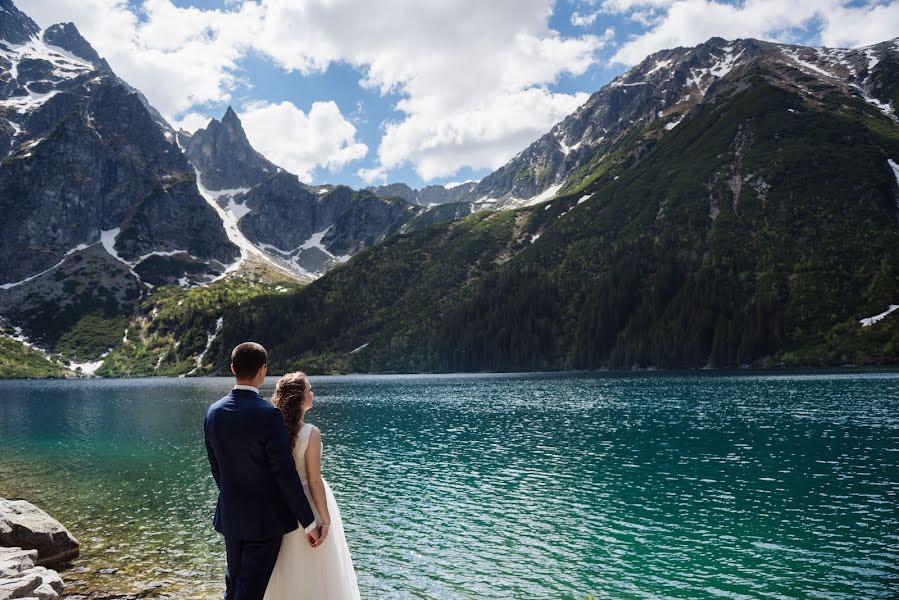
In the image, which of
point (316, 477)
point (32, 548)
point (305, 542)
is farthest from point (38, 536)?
point (316, 477)

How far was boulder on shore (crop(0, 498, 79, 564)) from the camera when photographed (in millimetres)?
26828

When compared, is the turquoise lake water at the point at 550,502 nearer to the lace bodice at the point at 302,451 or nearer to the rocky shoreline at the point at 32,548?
the rocky shoreline at the point at 32,548

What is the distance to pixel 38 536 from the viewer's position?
88.6 feet

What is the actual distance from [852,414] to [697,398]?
28.3 meters

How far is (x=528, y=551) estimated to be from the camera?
91.3 feet

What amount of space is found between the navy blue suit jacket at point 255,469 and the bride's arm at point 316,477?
0.27 metres

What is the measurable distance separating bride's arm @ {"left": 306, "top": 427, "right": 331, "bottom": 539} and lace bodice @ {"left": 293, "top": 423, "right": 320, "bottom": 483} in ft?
0.22

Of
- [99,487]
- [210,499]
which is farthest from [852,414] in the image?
[99,487]

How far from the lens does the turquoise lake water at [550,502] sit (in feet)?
80.2

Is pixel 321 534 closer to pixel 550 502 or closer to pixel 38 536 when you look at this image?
pixel 38 536

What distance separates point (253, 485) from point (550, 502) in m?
30.9

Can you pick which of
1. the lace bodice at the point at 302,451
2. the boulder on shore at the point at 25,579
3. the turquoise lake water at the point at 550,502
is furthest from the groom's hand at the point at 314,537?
the boulder on shore at the point at 25,579

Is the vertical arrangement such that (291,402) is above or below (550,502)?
above

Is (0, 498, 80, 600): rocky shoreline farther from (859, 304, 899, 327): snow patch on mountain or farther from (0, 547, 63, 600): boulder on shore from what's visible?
(859, 304, 899, 327): snow patch on mountain
